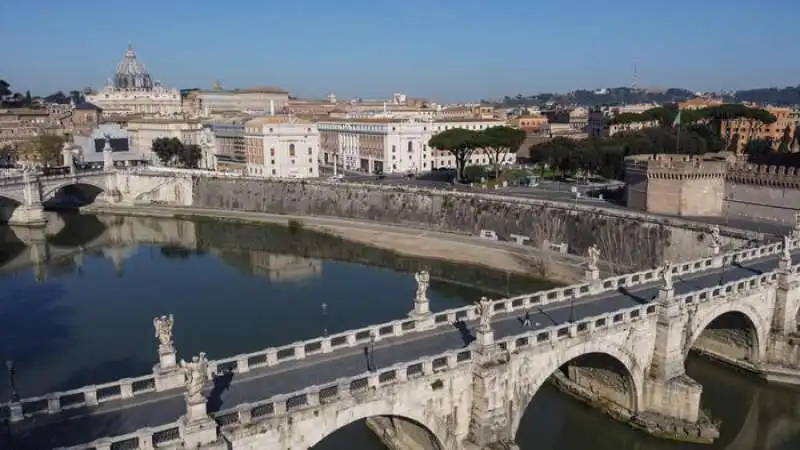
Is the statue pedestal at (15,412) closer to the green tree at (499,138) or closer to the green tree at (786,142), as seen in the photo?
the green tree at (499,138)

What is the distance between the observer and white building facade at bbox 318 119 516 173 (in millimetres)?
105750

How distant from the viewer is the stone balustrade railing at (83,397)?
18859mm

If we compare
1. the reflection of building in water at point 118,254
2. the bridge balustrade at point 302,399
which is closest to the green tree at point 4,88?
the reflection of building in water at point 118,254

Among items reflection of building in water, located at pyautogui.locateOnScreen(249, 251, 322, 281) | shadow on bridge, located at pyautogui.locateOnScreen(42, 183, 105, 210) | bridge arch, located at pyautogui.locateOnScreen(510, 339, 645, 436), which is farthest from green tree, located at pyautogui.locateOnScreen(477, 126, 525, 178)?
bridge arch, located at pyautogui.locateOnScreen(510, 339, 645, 436)

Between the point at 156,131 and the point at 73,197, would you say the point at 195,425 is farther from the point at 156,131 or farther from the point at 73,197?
the point at 156,131

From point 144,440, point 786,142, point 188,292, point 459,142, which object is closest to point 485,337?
point 144,440

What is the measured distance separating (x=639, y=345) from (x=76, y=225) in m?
76.6

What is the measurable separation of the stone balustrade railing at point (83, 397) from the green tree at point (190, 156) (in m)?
97.9

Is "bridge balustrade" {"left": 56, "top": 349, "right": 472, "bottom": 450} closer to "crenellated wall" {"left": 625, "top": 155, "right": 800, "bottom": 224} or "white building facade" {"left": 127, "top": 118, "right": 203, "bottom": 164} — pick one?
"crenellated wall" {"left": 625, "top": 155, "right": 800, "bottom": 224}

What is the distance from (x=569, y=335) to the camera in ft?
81.9

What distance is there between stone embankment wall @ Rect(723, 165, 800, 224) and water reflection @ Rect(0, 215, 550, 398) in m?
21.1

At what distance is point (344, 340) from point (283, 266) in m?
36.5

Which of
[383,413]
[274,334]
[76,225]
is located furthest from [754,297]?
[76,225]

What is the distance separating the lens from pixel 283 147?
97.1 metres
